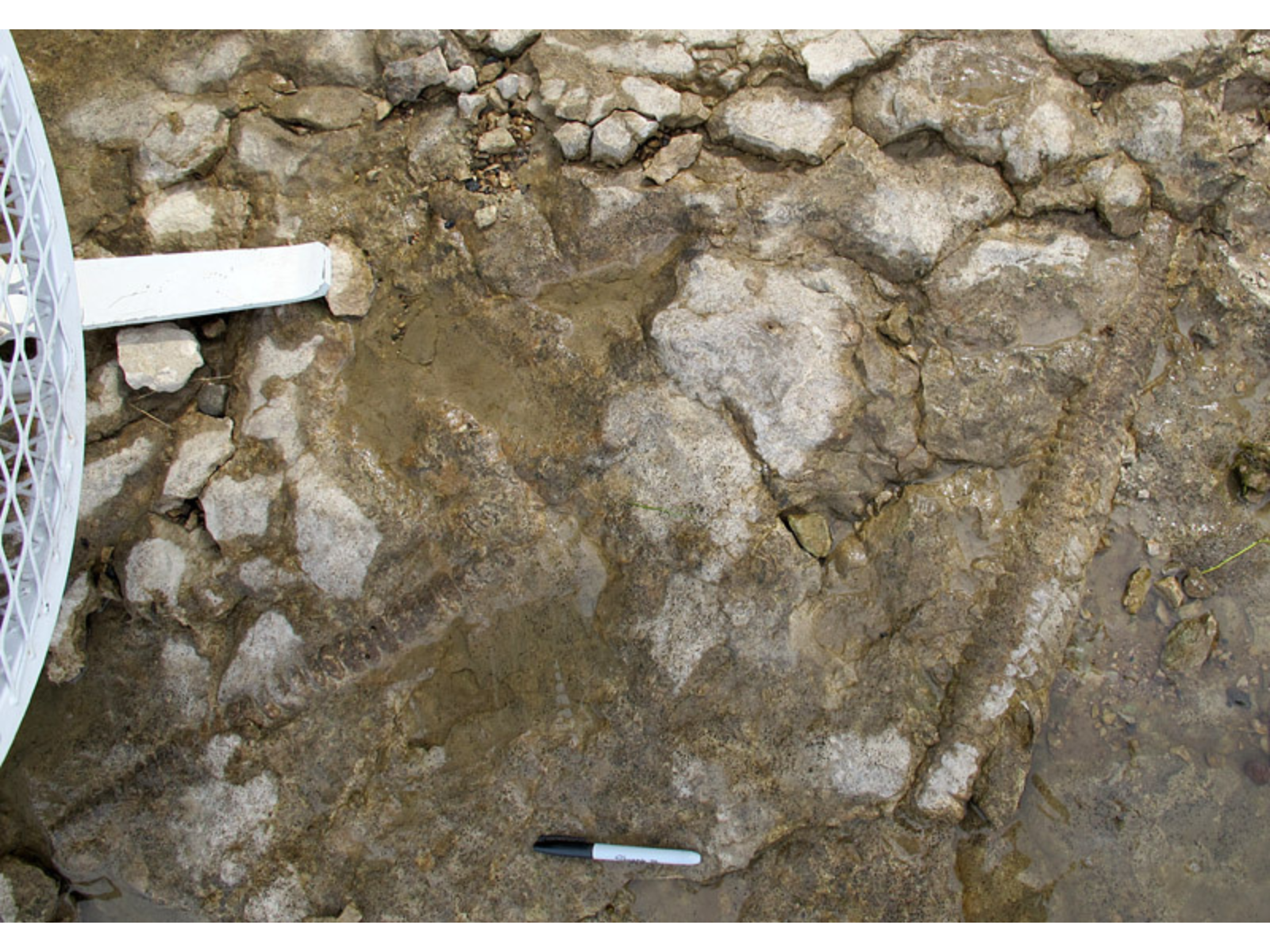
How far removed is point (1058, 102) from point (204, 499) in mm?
2858

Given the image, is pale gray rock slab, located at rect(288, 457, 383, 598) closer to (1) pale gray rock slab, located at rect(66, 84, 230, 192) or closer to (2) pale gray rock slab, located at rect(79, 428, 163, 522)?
(2) pale gray rock slab, located at rect(79, 428, 163, 522)

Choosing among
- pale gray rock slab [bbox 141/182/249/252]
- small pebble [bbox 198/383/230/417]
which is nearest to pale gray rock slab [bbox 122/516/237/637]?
small pebble [bbox 198/383/230/417]

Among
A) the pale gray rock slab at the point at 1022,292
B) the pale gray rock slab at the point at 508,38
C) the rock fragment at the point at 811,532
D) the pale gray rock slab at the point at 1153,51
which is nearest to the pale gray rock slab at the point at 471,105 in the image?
the pale gray rock slab at the point at 508,38

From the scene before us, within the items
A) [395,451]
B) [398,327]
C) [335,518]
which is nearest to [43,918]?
[335,518]

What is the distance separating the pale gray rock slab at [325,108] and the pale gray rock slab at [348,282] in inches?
16.6

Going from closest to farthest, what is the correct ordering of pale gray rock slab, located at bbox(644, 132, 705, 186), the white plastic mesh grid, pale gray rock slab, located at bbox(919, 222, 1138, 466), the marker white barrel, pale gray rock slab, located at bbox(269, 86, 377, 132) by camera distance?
1. the white plastic mesh grid
2. the marker white barrel
3. pale gray rock slab, located at bbox(919, 222, 1138, 466)
4. pale gray rock slab, located at bbox(644, 132, 705, 186)
5. pale gray rock slab, located at bbox(269, 86, 377, 132)

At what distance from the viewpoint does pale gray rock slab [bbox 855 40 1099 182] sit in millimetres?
2752

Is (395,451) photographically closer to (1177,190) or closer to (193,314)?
(193,314)

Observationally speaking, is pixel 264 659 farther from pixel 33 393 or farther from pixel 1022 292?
pixel 1022 292

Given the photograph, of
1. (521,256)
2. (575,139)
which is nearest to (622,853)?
(521,256)

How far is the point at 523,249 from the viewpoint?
2801 mm

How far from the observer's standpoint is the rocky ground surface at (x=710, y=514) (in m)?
2.61

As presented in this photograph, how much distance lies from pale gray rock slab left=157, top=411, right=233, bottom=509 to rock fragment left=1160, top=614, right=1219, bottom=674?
9.38ft

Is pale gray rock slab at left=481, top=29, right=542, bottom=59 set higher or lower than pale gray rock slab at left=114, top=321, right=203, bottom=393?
higher
